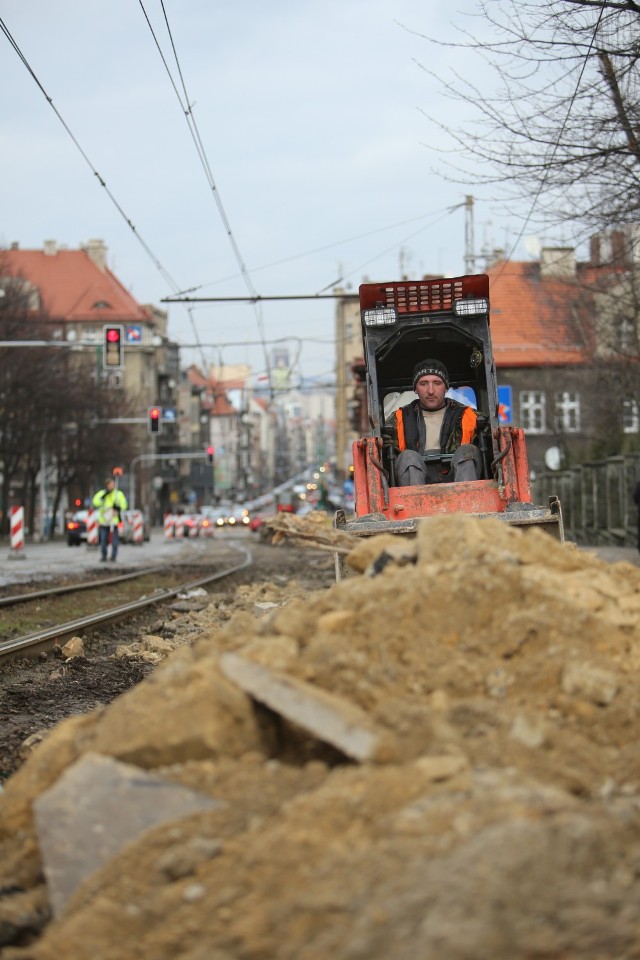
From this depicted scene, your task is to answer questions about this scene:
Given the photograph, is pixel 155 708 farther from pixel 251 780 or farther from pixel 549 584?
pixel 549 584

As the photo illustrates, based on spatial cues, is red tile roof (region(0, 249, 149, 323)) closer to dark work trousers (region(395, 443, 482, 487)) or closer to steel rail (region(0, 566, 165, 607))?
steel rail (region(0, 566, 165, 607))

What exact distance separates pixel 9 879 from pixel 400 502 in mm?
7313

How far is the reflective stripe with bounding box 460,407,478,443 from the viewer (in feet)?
39.1

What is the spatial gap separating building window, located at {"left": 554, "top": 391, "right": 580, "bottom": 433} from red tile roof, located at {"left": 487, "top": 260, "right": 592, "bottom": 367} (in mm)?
1498

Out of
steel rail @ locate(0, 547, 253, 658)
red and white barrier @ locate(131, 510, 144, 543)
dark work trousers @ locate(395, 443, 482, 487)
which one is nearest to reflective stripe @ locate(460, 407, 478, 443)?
dark work trousers @ locate(395, 443, 482, 487)

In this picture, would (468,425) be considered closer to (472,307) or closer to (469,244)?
(472,307)

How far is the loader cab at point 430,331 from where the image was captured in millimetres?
12289

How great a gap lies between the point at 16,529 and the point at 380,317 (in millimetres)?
20821

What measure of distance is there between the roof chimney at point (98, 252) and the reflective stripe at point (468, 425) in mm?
92890

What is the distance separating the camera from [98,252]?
10212 cm

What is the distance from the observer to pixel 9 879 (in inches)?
169

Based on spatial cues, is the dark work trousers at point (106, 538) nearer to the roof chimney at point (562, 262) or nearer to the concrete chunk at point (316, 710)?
the roof chimney at point (562, 262)

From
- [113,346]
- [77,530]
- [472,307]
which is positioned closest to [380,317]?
[472,307]

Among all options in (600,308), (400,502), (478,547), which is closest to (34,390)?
(600,308)
